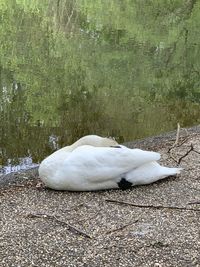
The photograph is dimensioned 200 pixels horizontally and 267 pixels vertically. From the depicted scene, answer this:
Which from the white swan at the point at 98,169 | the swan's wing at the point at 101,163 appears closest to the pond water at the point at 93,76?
the white swan at the point at 98,169

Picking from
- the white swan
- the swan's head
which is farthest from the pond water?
the white swan

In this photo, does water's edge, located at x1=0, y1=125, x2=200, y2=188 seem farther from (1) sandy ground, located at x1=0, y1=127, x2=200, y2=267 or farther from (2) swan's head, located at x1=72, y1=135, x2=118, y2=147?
(2) swan's head, located at x1=72, y1=135, x2=118, y2=147

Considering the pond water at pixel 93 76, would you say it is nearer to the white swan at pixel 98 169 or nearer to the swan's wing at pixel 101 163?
the white swan at pixel 98 169

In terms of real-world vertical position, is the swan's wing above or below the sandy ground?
above

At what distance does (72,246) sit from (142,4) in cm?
2780

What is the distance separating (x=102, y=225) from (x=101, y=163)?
948mm

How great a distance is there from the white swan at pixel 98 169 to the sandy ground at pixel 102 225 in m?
0.11

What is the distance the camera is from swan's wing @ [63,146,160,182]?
5.94 m

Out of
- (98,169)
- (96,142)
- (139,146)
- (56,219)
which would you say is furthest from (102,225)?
(139,146)

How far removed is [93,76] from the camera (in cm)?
1555

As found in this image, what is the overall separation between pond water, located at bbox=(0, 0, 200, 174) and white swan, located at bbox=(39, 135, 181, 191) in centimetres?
247

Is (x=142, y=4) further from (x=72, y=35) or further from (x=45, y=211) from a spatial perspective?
(x=45, y=211)

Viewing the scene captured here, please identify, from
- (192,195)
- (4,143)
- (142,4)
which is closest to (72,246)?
(192,195)

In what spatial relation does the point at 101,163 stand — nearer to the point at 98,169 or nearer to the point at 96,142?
the point at 98,169
